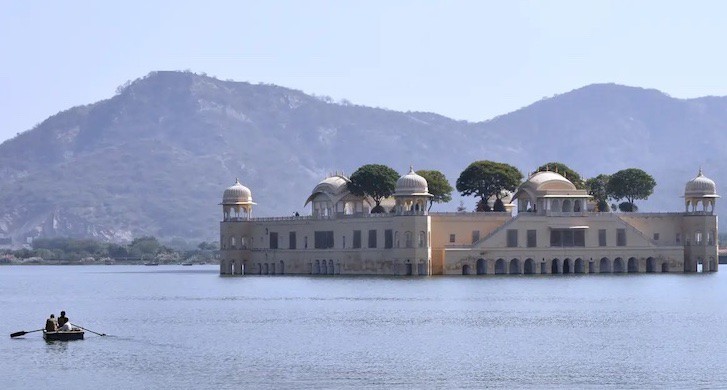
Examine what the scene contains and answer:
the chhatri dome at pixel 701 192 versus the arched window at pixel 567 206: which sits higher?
the chhatri dome at pixel 701 192

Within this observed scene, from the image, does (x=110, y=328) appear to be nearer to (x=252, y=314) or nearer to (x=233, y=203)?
(x=252, y=314)

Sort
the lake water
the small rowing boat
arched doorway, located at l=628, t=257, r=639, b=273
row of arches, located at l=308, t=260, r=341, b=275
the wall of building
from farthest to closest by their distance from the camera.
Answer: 1. row of arches, located at l=308, t=260, r=341, b=275
2. arched doorway, located at l=628, t=257, r=639, b=273
3. the wall of building
4. the small rowing boat
5. the lake water

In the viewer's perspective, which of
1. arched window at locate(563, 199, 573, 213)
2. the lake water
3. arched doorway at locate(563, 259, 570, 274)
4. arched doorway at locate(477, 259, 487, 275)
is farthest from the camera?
arched window at locate(563, 199, 573, 213)

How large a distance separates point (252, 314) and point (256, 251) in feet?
198

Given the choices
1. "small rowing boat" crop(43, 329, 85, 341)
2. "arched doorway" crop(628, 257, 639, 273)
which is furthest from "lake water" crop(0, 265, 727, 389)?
"arched doorway" crop(628, 257, 639, 273)

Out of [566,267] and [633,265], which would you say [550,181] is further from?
[633,265]

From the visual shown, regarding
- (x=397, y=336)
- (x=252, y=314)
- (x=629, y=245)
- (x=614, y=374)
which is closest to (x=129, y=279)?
(x=629, y=245)

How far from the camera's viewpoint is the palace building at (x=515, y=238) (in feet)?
421

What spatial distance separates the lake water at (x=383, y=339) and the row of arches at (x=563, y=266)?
57.3 feet

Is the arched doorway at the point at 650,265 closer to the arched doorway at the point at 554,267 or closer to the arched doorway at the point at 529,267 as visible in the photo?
the arched doorway at the point at 554,267

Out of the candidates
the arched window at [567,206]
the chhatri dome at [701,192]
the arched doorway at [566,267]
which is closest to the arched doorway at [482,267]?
the arched doorway at [566,267]

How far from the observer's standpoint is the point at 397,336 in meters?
70.6

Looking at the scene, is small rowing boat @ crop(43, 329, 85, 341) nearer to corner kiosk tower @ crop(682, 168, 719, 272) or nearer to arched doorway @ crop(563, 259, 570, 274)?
arched doorway @ crop(563, 259, 570, 274)

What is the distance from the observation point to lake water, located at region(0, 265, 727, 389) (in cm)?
5678
